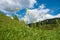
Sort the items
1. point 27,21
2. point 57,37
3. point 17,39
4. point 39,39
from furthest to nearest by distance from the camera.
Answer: point 27,21, point 57,37, point 39,39, point 17,39

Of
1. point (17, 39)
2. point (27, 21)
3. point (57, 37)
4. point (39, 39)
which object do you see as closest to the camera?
point (17, 39)

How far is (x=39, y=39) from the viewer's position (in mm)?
6566

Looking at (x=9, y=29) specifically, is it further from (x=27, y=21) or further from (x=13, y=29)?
(x=27, y=21)

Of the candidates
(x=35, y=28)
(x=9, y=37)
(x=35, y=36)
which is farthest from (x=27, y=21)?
(x=9, y=37)

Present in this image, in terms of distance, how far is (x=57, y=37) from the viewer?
720 centimetres

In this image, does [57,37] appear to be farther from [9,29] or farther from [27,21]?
[9,29]

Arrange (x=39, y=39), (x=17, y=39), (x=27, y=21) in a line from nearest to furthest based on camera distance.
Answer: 1. (x=17, y=39)
2. (x=39, y=39)
3. (x=27, y=21)

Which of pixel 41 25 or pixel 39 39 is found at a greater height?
pixel 41 25

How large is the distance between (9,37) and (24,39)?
19.8 inches

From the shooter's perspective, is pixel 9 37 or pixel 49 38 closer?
pixel 9 37

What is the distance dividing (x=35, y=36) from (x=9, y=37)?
3.38ft

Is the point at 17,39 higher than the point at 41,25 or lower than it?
lower

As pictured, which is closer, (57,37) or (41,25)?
(57,37)

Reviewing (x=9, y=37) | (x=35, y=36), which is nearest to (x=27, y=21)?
(x=35, y=36)
